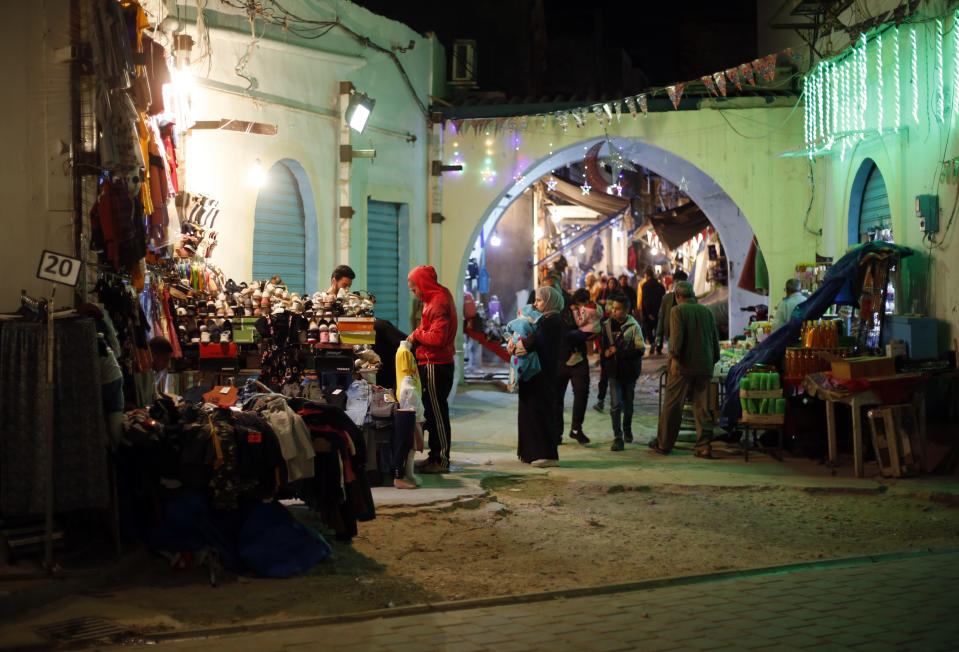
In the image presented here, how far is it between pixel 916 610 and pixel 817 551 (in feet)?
4.67

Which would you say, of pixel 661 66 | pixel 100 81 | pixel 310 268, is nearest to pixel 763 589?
pixel 100 81

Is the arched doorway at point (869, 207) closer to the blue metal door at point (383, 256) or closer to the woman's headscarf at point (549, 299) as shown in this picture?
the woman's headscarf at point (549, 299)

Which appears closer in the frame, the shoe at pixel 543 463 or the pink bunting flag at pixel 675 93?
the shoe at pixel 543 463

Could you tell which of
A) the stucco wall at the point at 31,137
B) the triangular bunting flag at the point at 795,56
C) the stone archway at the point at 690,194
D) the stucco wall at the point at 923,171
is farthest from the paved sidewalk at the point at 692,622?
the stone archway at the point at 690,194

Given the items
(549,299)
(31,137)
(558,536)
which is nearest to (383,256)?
(549,299)

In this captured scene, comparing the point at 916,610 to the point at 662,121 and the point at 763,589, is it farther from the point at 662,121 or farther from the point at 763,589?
the point at 662,121

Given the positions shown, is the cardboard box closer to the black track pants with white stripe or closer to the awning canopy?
the black track pants with white stripe

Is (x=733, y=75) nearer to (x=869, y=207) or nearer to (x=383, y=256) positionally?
(x=869, y=207)

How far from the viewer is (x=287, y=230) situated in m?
12.5

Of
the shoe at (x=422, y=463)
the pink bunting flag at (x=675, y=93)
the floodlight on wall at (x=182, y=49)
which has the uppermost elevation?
the pink bunting flag at (x=675, y=93)

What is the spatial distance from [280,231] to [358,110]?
80.5 inches

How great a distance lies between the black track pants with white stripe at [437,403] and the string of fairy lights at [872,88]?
19.4 ft

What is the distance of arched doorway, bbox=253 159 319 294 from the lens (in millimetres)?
12039

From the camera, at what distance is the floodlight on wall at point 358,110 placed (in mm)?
13039
